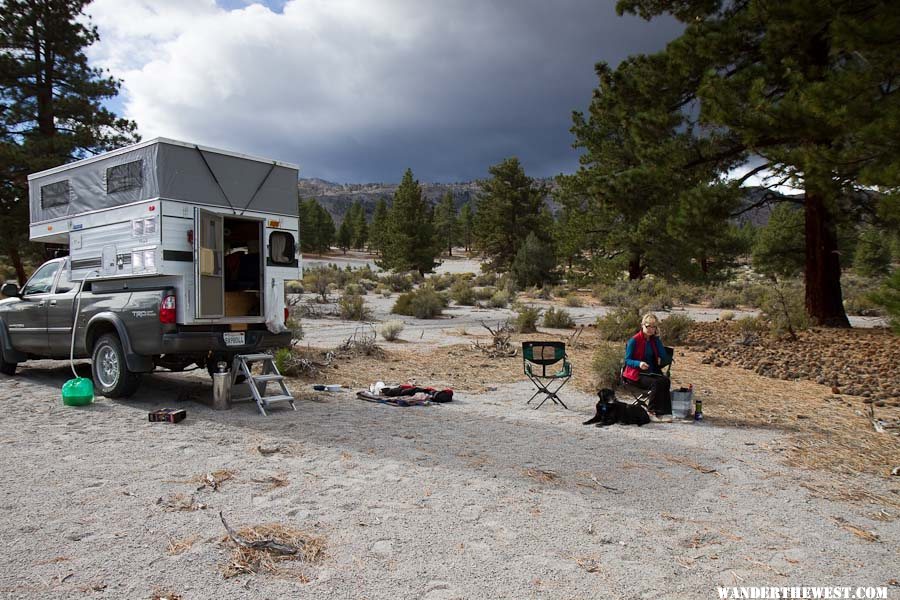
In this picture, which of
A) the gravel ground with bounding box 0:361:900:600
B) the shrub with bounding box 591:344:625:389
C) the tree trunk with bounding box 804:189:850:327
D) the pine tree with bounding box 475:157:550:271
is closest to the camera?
the gravel ground with bounding box 0:361:900:600

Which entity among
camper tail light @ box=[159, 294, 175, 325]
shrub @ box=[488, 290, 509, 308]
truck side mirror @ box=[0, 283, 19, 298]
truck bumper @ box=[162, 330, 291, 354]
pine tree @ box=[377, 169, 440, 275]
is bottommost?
shrub @ box=[488, 290, 509, 308]

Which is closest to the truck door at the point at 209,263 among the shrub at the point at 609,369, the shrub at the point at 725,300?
the shrub at the point at 609,369

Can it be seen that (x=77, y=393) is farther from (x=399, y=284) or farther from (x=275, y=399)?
(x=399, y=284)

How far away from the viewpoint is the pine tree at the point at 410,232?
51.6m

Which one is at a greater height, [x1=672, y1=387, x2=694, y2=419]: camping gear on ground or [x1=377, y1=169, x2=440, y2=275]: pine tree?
[x1=377, y1=169, x2=440, y2=275]: pine tree

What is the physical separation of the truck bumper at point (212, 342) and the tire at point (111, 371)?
0.91m

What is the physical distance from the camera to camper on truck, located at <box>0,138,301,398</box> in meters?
7.11

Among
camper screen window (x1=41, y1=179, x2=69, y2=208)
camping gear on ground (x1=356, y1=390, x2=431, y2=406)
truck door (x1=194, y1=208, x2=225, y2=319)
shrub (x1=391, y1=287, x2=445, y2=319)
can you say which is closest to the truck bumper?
truck door (x1=194, y1=208, x2=225, y2=319)

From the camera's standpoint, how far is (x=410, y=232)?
5191cm

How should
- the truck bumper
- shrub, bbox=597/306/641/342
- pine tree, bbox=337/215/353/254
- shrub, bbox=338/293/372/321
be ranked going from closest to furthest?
the truck bumper, shrub, bbox=597/306/641/342, shrub, bbox=338/293/372/321, pine tree, bbox=337/215/353/254

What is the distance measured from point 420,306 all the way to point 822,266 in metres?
12.9

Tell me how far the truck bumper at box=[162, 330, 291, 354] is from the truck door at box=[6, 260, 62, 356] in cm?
302

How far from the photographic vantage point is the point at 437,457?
5.61 metres

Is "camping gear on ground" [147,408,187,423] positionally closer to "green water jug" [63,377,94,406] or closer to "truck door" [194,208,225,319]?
"truck door" [194,208,225,319]
